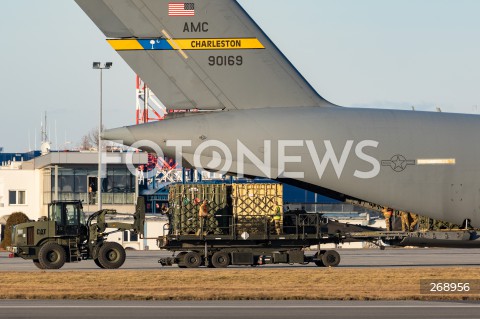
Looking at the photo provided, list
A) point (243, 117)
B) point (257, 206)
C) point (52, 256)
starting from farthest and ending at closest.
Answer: point (52, 256) → point (257, 206) → point (243, 117)

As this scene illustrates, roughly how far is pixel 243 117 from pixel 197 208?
18.9ft

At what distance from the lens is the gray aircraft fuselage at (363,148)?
1171 inches

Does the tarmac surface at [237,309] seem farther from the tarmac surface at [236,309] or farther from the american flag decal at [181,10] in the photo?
the american flag decal at [181,10]

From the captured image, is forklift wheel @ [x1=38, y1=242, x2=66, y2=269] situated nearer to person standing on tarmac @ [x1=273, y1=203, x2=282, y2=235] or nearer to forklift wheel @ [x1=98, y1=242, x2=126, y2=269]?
forklift wheel @ [x1=98, y1=242, x2=126, y2=269]

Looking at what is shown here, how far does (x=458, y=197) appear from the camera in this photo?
30.6 meters

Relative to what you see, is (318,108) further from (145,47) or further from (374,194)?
(145,47)

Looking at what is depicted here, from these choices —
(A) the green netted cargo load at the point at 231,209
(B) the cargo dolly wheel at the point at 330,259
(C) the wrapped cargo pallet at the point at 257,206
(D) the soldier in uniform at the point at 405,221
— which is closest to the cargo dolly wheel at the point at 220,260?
(A) the green netted cargo load at the point at 231,209

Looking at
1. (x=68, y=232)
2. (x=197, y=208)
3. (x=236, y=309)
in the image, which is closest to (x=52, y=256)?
(x=68, y=232)

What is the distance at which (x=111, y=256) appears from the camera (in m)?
35.6

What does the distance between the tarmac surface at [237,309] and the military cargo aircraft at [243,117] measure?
8.16 metres

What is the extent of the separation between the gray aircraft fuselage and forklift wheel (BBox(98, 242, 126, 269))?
6.98m

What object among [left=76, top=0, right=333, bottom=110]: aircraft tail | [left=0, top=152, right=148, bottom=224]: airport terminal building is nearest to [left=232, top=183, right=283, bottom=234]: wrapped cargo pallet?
[left=76, top=0, right=333, bottom=110]: aircraft tail

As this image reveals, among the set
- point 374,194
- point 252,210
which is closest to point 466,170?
point 374,194

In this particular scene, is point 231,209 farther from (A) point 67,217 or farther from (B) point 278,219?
(A) point 67,217
